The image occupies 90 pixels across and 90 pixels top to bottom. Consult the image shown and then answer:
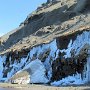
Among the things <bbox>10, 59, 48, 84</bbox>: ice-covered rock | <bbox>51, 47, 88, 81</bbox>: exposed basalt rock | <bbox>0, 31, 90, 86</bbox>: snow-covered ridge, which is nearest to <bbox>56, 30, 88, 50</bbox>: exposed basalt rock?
<bbox>0, 31, 90, 86</bbox>: snow-covered ridge

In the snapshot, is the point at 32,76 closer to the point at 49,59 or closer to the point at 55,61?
the point at 49,59

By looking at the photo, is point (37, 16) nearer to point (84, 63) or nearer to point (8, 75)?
point (8, 75)

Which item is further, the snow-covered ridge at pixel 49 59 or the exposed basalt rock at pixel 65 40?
the exposed basalt rock at pixel 65 40

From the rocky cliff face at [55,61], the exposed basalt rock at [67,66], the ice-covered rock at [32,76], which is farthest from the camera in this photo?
the ice-covered rock at [32,76]

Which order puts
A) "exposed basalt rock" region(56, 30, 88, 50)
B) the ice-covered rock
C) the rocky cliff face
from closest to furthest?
the rocky cliff face
"exposed basalt rock" region(56, 30, 88, 50)
the ice-covered rock

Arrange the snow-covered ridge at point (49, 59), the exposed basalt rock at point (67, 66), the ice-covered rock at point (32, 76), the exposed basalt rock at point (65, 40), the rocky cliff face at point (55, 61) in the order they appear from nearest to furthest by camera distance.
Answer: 1. the exposed basalt rock at point (67, 66)
2. the snow-covered ridge at point (49, 59)
3. the rocky cliff face at point (55, 61)
4. the exposed basalt rock at point (65, 40)
5. the ice-covered rock at point (32, 76)

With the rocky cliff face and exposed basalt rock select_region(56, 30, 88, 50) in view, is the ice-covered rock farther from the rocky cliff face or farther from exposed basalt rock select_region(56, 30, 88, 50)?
exposed basalt rock select_region(56, 30, 88, 50)

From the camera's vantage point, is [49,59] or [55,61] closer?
[55,61]

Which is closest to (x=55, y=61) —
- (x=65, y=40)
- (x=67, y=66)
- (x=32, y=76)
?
(x=65, y=40)

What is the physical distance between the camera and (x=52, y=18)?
4953 inches

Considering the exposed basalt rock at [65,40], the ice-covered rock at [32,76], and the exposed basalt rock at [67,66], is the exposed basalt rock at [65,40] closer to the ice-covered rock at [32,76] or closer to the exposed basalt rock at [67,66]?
the exposed basalt rock at [67,66]

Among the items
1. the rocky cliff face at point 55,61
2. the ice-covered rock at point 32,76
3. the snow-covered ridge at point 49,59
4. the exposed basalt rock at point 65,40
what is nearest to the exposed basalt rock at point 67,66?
the rocky cliff face at point 55,61

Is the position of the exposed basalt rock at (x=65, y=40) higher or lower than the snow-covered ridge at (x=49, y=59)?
higher

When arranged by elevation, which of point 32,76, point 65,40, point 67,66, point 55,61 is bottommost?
point 32,76
